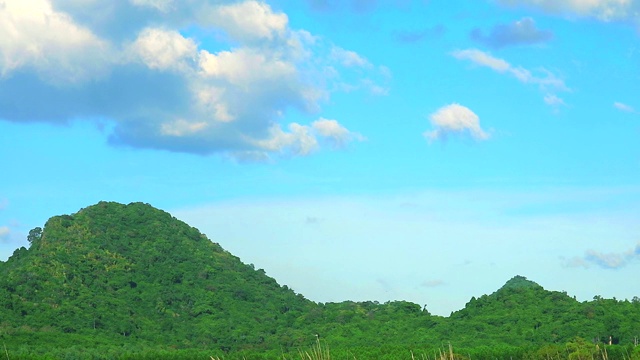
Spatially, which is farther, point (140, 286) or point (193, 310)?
point (140, 286)

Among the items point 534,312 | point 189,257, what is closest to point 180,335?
point 189,257

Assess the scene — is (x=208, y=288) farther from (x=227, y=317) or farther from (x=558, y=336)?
(x=558, y=336)

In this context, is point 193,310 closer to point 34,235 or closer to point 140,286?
point 140,286

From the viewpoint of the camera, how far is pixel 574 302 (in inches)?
3627

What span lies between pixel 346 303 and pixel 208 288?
1799cm

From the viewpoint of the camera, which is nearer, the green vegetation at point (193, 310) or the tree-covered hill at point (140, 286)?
the green vegetation at point (193, 310)

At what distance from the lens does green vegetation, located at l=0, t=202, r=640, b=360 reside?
258 ft

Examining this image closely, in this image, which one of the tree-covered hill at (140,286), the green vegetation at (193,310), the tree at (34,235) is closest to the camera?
the green vegetation at (193,310)

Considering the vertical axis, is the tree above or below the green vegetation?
above

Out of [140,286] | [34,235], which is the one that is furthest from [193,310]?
[34,235]

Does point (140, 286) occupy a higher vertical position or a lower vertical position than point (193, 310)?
higher

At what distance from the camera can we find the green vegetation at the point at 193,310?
78.6 meters

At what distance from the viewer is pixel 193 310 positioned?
341 feet

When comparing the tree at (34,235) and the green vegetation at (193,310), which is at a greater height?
the tree at (34,235)
